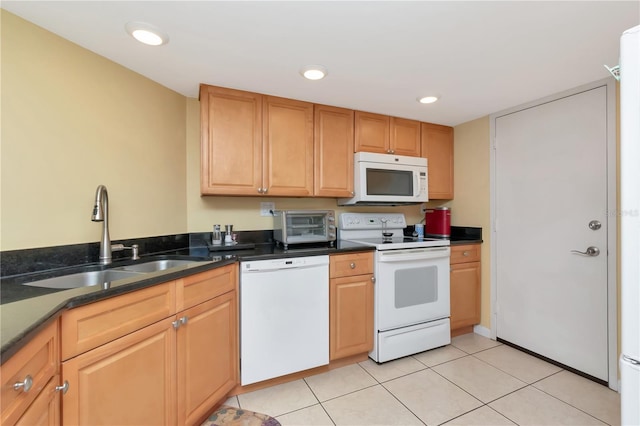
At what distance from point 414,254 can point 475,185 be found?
1130mm

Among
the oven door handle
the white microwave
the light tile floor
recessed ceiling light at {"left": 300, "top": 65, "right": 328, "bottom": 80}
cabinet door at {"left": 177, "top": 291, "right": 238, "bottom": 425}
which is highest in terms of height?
recessed ceiling light at {"left": 300, "top": 65, "right": 328, "bottom": 80}

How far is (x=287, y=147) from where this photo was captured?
7.39 ft

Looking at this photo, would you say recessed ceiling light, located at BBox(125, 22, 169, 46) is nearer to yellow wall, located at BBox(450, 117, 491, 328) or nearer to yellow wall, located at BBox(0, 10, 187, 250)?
yellow wall, located at BBox(0, 10, 187, 250)

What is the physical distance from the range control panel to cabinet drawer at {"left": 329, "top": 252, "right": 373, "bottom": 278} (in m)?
0.55

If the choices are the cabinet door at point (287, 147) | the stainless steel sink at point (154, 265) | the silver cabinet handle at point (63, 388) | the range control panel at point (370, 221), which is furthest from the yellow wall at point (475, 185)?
the silver cabinet handle at point (63, 388)

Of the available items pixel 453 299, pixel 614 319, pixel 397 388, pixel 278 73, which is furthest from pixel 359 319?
pixel 278 73

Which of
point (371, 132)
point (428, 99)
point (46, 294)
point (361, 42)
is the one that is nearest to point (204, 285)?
point (46, 294)

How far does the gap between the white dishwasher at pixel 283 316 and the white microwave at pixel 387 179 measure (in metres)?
0.79

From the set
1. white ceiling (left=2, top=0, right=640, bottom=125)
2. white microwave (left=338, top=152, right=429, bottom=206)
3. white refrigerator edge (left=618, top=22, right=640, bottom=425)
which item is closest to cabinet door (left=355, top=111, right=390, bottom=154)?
white microwave (left=338, top=152, right=429, bottom=206)

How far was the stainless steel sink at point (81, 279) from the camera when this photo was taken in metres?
1.31

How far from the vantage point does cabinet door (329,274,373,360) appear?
2.08m

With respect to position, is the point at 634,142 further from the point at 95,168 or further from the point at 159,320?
the point at 95,168

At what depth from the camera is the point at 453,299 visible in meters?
2.61

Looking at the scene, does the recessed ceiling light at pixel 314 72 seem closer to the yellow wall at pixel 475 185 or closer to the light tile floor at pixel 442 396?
the yellow wall at pixel 475 185
